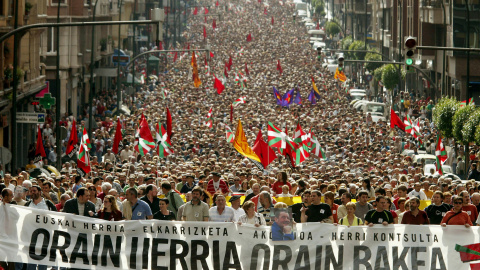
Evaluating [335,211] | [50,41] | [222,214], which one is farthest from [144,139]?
[50,41]

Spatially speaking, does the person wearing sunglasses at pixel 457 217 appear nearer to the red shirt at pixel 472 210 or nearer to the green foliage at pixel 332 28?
the red shirt at pixel 472 210

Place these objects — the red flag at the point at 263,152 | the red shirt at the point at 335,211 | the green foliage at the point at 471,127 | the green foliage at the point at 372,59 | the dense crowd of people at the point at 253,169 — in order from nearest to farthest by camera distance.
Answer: the dense crowd of people at the point at 253,169
the red shirt at the point at 335,211
the red flag at the point at 263,152
the green foliage at the point at 471,127
the green foliage at the point at 372,59

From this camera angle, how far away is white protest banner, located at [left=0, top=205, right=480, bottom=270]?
13336 millimetres

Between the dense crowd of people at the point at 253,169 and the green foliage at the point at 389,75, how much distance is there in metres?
1.39

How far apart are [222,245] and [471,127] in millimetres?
21829

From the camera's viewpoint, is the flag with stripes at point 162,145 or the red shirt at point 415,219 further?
the flag with stripes at point 162,145

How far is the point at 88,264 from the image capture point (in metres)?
13.6

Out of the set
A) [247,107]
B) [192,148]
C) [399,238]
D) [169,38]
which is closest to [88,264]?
[399,238]

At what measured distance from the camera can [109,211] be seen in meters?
14.4

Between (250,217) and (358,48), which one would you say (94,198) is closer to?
(250,217)

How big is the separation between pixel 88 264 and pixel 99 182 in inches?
261

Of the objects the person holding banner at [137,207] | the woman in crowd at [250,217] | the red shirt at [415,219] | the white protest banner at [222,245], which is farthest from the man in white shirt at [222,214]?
the red shirt at [415,219]

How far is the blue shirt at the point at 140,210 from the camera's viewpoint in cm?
1484

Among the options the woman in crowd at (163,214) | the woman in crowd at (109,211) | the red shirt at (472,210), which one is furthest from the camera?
the red shirt at (472,210)
